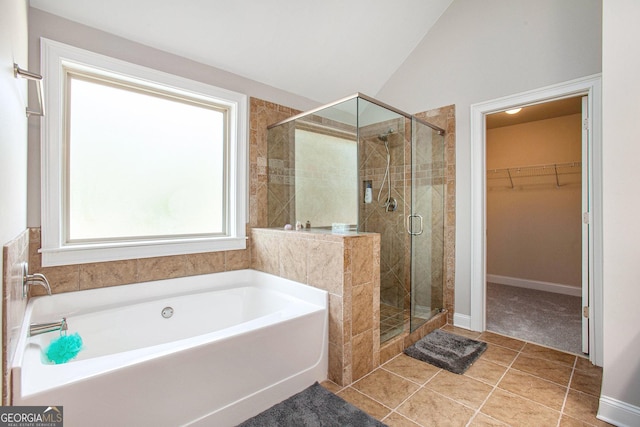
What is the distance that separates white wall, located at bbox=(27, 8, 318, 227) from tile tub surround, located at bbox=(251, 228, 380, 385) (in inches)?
62.2

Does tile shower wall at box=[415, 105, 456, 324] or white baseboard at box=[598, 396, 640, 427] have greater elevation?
tile shower wall at box=[415, 105, 456, 324]

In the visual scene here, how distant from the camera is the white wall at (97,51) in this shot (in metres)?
1.85

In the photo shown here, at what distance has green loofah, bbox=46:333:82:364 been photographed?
1.54m

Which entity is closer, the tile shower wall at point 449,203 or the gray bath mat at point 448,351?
the gray bath mat at point 448,351

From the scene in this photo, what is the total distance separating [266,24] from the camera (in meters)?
2.43

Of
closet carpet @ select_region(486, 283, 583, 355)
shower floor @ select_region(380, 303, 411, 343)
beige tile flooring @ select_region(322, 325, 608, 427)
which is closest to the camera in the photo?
beige tile flooring @ select_region(322, 325, 608, 427)

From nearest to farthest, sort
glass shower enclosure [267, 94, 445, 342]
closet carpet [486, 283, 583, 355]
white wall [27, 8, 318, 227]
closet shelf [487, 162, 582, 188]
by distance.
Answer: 1. white wall [27, 8, 318, 227]
2. glass shower enclosure [267, 94, 445, 342]
3. closet carpet [486, 283, 583, 355]
4. closet shelf [487, 162, 582, 188]

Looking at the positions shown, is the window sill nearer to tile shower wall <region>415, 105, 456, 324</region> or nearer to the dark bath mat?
the dark bath mat

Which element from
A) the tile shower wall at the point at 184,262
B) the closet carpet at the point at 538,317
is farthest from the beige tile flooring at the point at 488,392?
the tile shower wall at the point at 184,262

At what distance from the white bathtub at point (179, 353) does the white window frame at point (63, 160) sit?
0.84 ft

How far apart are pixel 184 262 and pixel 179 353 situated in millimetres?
1187

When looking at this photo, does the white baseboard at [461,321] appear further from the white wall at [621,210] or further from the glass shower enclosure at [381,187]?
the white wall at [621,210]

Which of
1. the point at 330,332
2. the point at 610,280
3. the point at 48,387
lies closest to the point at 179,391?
the point at 48,387

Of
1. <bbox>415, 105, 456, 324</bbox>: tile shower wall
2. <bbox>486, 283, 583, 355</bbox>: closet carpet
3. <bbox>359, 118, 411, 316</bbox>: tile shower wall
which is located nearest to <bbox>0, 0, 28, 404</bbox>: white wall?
<bbox>359, 118, 411, 316</bbox>: tile shower wall
